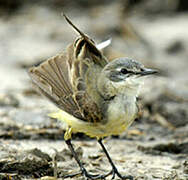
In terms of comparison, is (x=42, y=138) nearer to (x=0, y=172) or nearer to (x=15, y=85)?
(x=0, y=172)

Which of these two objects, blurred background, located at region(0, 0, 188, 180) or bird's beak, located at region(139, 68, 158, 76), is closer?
bird's beak, located at region(139, 68, 158, 76)

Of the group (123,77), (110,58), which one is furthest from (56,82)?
(110,58)

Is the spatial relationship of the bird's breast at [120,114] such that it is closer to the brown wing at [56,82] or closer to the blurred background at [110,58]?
the brown wing at [56,82]

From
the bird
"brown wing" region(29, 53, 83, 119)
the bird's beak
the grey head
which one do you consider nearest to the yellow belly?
the bird

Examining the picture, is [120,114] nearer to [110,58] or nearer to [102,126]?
[102,126]

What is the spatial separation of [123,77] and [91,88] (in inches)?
16.1

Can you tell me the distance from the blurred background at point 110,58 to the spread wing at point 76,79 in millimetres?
650

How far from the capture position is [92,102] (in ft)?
18.3

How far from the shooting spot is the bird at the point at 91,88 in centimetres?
540

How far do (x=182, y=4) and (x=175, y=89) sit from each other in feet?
→ 14.3

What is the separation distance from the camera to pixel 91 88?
570cm

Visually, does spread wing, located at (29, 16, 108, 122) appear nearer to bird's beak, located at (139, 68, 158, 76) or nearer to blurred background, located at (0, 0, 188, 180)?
bird's beak, located at (139, 68, 158, 76)

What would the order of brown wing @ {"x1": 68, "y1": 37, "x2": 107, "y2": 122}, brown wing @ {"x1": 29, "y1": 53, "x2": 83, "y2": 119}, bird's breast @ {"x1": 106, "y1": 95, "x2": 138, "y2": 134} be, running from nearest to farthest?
bird's breast @ {"x1": 106, "y1": 95, "x2": 138, "y2": 134}, brown wing @ {"x1": 68, "y1": 37, "x2": 107, "y2": 122}, brown wing @ {"x1": 29, "y1": 53, "x2": 83, "y2": 119}

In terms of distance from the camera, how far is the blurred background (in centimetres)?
601
